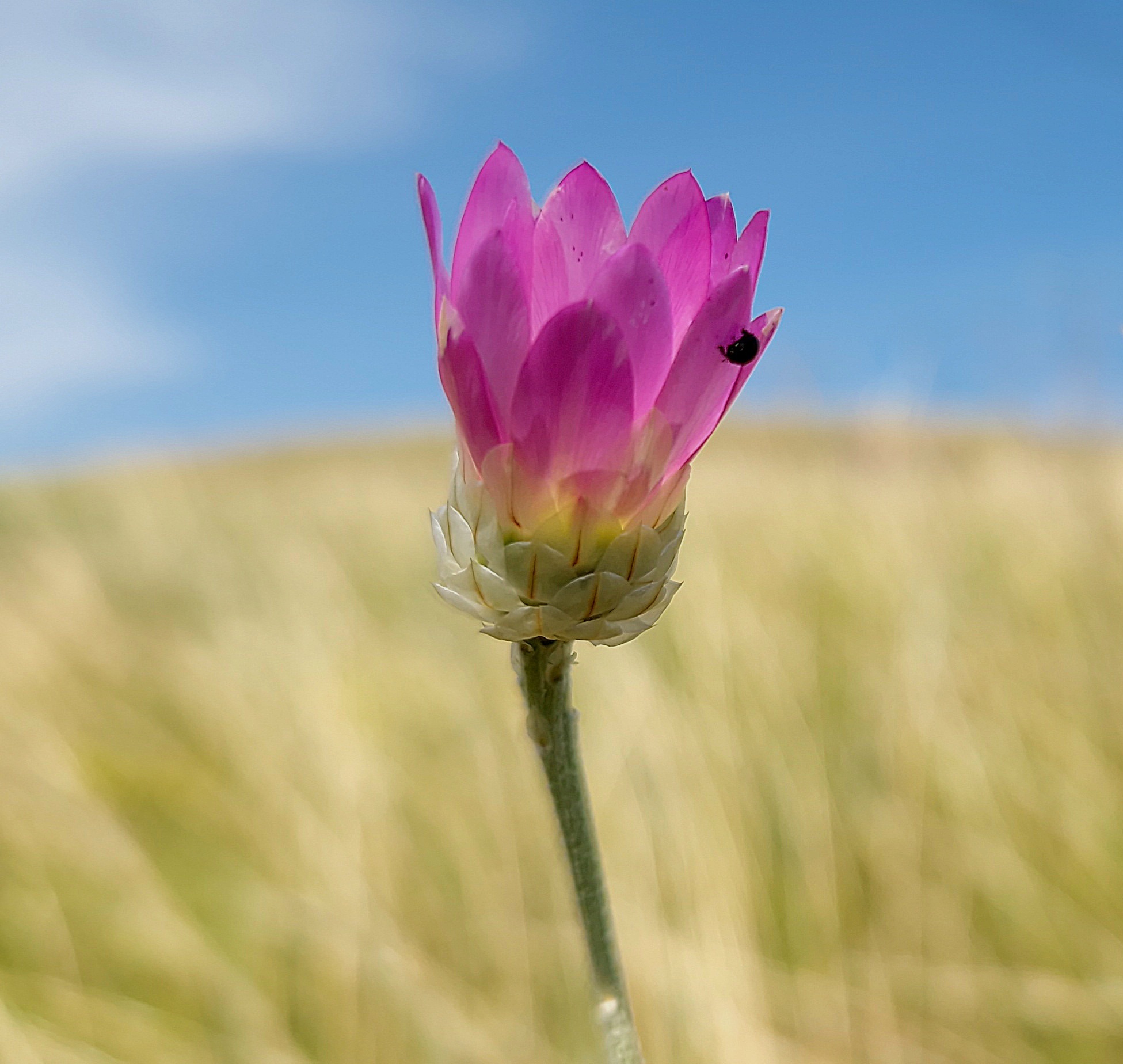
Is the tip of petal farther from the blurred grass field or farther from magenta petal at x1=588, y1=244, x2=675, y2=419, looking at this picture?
the blurred grass field

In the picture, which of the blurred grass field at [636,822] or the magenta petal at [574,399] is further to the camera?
the blurred grass field at [636,822]

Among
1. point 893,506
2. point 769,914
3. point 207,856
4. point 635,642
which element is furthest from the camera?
point 893,506

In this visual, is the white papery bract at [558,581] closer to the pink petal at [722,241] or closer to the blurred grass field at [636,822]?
the pink petal at [722,241]

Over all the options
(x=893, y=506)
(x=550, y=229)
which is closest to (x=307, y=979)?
(x=550, y=229)

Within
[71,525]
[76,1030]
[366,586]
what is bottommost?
[76,1030]

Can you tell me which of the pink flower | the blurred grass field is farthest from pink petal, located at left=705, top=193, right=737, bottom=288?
the blurred grass field

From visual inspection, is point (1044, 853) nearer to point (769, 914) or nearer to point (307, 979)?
point (769, 914)

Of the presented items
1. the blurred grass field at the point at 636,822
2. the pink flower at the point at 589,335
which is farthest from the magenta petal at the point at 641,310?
the blurred grass field at the point at 636,822

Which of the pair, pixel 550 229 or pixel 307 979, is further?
pixel 307 979
